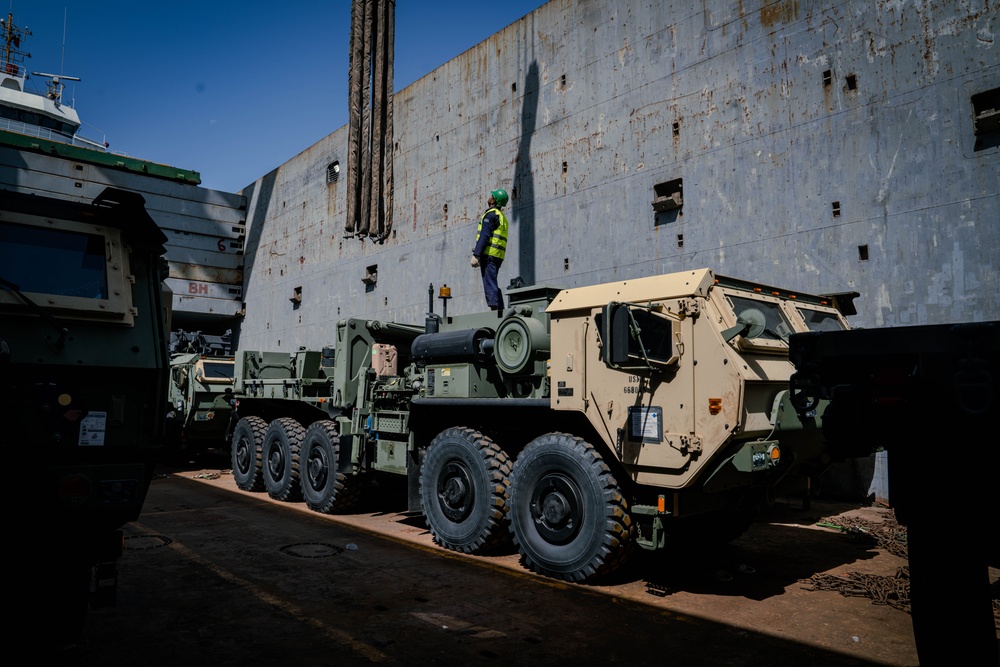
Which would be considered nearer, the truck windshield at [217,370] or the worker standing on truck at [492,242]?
the worker standing on truck at [492,242]

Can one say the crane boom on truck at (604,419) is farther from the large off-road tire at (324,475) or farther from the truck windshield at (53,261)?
the truck windshield at (53,261)

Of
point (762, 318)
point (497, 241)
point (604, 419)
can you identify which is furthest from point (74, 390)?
point (497, 241)

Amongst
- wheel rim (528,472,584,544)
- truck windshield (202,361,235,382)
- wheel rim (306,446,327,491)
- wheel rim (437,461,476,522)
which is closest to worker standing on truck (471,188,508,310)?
wheel rim (437,461,476,522)

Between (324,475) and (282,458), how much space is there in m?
1.26

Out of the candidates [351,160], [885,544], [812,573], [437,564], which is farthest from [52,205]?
[351,160]

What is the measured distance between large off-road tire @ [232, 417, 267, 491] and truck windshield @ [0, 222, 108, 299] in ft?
23.0

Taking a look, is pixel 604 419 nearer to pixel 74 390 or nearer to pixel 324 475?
pixel 74 390

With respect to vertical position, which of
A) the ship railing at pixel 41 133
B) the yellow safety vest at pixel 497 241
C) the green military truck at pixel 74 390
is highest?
the ship railing at pixel 41 133

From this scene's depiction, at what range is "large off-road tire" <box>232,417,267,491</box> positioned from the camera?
10.8m

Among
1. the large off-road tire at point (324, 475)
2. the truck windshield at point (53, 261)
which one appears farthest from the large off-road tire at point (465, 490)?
the truck windshield at point (53, 261)

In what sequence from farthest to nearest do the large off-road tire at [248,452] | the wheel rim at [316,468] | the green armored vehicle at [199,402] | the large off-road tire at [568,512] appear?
the green armored vehicle at [199,402] < the large off-road tire at [248,452] < the wheel rim at [316,468] < the large off-road tire at [568,512]

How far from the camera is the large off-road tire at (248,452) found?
10766 millimetres

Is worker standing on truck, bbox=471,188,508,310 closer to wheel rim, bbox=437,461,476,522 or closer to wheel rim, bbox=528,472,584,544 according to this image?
wheel rim, bbox=437,461,476,522

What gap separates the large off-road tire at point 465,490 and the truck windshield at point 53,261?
3.68 m
